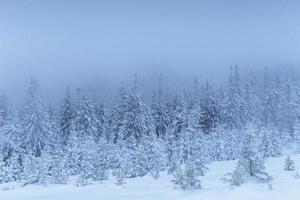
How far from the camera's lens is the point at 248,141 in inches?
828

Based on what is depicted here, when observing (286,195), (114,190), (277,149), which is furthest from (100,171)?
(277,149)

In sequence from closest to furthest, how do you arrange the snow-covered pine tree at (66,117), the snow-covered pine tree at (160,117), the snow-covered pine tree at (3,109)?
the snow-covered pine tree at (3,109)
the snow-covered pine tree at (66,117)
the snow-covered pine tree at (160,117)

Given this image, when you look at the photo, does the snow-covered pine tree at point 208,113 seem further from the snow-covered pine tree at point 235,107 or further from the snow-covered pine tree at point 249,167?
the snow-covered pine tree at point 249,167

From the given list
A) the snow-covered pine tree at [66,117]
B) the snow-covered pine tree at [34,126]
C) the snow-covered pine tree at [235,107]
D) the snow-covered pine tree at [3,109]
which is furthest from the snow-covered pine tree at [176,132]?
the snow-covered pine tree at [3,109]

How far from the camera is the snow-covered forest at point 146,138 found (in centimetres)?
2483

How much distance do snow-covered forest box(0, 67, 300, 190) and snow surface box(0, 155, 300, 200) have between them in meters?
0.55

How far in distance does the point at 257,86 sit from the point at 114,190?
84084 millimetres

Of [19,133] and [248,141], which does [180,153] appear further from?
[19,133]

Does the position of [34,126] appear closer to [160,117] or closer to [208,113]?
[160,117]

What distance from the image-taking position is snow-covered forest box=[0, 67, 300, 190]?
2483 centimetres

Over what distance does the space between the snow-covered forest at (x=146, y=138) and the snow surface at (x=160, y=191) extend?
1.79 feet

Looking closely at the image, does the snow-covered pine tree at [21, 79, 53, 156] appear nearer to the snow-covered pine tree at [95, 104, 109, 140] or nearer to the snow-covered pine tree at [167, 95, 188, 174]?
the snow-covered pine tree at [95, 104, 109, 140]

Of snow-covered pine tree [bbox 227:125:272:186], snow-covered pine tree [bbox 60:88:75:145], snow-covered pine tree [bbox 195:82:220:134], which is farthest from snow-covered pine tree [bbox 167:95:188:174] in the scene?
snow-covered pine tree [bbox 60:88:75:145]

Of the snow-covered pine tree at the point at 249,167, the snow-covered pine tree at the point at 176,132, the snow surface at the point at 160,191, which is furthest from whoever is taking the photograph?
the snow-covered pine tree at the point at 176,132
